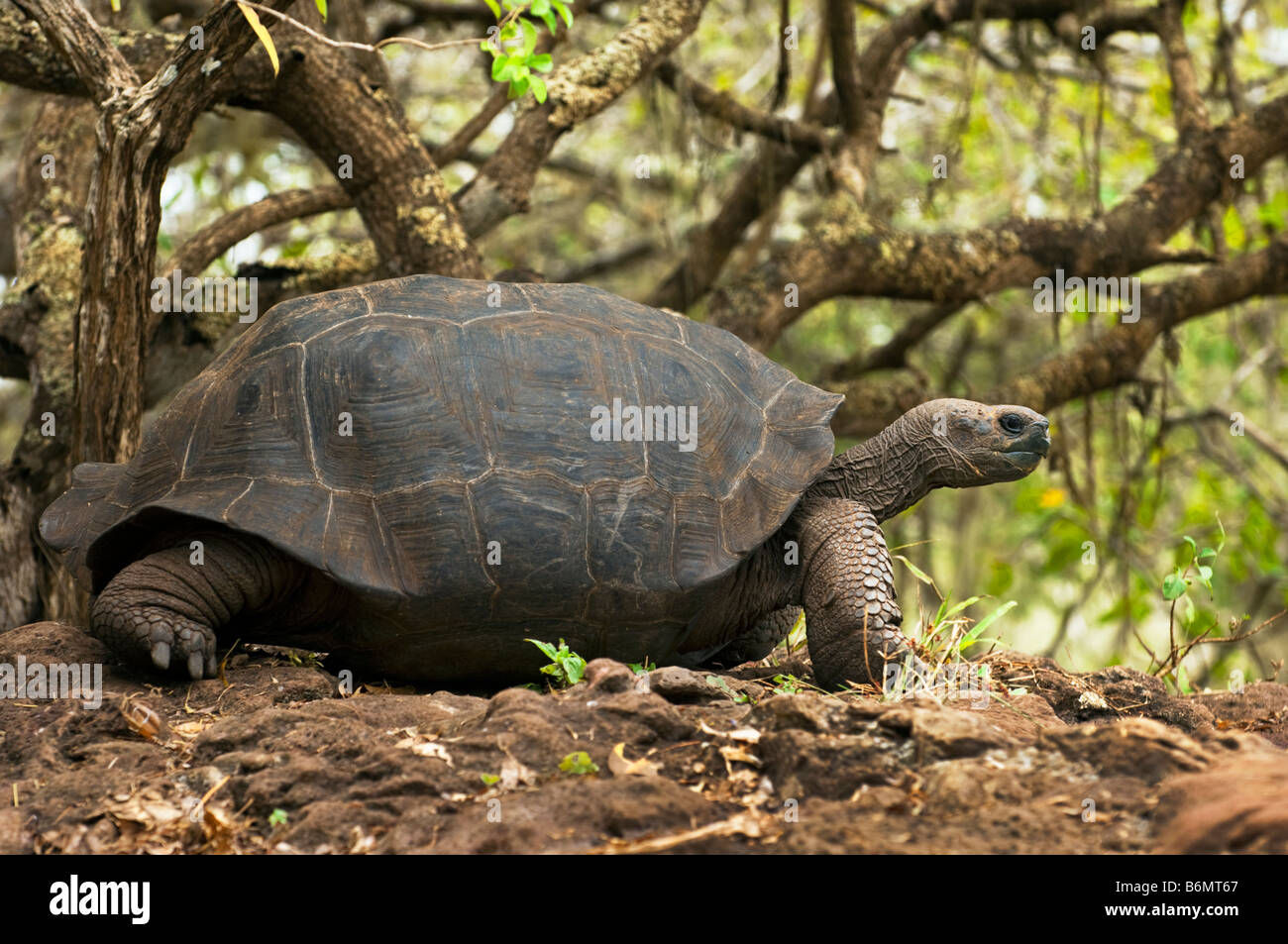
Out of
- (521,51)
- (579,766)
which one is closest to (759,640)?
(579,766)

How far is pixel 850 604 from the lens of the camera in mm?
4602

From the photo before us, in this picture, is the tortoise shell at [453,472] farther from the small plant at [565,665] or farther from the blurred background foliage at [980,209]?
the blurred background foliage at [980,209]

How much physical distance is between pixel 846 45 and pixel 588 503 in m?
4.87

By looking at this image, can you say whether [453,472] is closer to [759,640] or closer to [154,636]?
[154,636]

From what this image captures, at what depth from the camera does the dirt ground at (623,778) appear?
2766 mm

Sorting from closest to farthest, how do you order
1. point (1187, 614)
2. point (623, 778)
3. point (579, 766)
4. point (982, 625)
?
point (623, 778) < point (579, 766) < point (982, 625) < point (1187, 614)

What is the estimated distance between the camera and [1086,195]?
1072cm

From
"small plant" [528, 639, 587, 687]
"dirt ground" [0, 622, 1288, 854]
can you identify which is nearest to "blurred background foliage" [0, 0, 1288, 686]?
"small plant" [528, 639, 587, 687]

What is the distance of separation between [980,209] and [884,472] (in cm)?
904

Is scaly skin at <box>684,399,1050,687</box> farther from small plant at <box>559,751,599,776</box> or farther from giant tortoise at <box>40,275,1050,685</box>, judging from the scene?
small plant at <box>559,751,599,776</box>

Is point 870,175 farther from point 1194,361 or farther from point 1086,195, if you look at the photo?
point 1194,361

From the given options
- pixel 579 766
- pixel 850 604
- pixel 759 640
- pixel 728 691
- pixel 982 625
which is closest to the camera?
pixel 579 766

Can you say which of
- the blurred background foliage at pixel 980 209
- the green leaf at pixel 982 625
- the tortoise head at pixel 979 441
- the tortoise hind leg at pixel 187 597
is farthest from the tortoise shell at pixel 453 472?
the blurred background foliage at pixel 980 209

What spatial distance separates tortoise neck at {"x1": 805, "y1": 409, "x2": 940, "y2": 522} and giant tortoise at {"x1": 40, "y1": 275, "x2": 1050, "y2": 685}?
1.21ft
